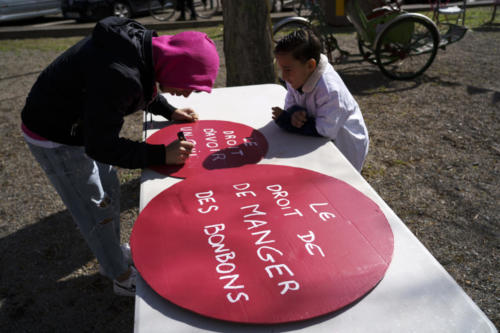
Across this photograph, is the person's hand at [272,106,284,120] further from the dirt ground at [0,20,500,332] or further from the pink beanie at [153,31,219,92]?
the dirt ground at [0,20,500,332]

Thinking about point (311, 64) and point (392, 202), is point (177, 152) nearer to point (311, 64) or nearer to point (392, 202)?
point (311, 64)

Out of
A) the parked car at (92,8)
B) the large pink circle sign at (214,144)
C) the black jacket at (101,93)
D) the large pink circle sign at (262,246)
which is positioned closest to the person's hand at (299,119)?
the large pink circle sign at (214,144)

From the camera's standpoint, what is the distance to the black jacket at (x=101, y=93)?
46.1 inches

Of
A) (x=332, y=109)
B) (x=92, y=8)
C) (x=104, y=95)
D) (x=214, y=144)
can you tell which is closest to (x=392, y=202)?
(x=332, y=109)

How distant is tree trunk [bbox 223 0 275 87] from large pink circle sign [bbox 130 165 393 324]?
2171 mm

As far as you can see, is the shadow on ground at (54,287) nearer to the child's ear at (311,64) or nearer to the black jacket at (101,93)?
the black jacket at (101,93)

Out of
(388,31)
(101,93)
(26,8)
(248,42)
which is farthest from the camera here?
(26,8)

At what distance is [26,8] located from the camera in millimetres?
9891

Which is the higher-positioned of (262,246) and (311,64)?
(311,64)

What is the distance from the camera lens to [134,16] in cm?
1109

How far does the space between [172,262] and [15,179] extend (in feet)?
9.74

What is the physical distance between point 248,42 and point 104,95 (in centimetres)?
228

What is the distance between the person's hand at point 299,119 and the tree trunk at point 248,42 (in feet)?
5.88

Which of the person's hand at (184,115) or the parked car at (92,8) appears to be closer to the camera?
the person's hand at (184,115)
